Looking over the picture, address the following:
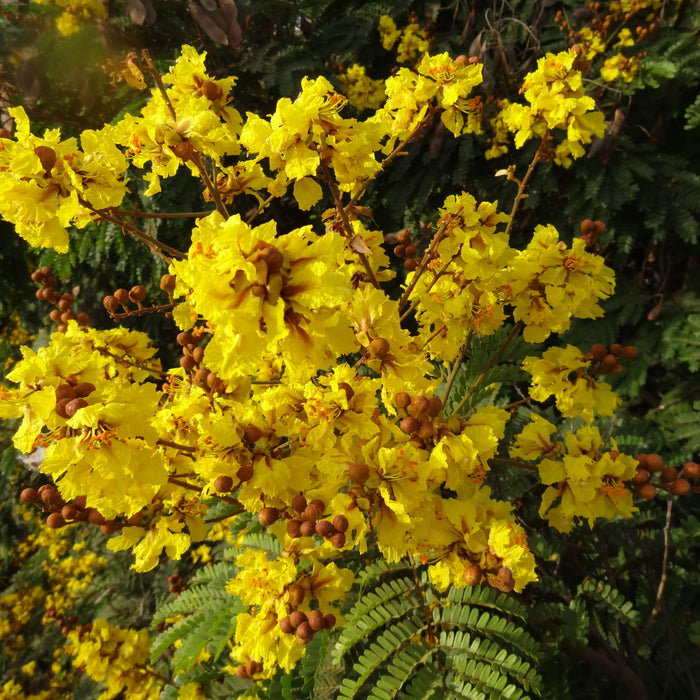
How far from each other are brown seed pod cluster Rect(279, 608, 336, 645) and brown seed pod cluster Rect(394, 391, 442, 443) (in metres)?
0.50

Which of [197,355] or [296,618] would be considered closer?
[296,618]

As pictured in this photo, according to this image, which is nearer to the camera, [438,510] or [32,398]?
[32,398]

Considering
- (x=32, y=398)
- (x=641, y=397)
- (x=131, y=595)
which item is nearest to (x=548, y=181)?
(x=641, y=397)

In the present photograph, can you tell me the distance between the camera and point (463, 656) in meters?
1.34

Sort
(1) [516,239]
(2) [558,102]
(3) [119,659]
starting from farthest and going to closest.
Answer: (1) [516,239] → (3) [119,659] → (2) [558,102]

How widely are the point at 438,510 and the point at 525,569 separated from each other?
0.82ft

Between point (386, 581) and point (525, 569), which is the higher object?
point (525, 569)

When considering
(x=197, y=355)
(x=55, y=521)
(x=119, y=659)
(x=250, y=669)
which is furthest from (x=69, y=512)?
(x=119, y=659)

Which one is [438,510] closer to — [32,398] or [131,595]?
[32,398]

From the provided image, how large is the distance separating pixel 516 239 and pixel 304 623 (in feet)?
9.50

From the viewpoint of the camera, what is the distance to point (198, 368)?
1.39 m

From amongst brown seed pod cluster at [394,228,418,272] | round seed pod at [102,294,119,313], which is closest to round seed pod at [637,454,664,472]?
brown seed pod cluster at [394,228,418,272]

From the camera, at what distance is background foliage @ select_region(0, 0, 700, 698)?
172 centimetres

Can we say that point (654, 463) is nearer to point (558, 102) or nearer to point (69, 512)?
point (558, 102)
